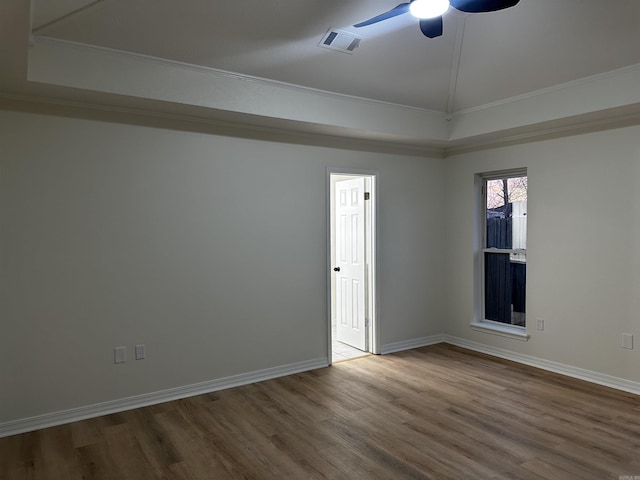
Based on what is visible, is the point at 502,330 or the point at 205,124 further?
the point at 502,330

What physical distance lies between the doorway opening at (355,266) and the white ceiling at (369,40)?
1.26 m

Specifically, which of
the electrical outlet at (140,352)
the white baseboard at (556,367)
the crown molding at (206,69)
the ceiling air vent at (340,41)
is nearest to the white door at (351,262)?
the crown molding at (206,69)

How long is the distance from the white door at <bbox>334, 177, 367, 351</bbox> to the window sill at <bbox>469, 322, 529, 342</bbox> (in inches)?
51.7

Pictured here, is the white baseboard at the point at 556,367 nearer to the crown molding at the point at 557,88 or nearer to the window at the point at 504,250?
the window at the point at 504,250

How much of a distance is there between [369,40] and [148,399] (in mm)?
3369

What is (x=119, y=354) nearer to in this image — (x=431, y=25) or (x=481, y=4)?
(x=431, y=25)

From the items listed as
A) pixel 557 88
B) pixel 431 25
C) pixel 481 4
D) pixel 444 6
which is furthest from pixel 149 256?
pixel 557 88

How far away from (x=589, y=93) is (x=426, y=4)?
2256 mm

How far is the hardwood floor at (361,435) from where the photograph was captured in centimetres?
272

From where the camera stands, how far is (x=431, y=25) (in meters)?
2.52

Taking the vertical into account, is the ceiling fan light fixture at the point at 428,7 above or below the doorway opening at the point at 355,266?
above

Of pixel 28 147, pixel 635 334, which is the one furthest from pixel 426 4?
pixel 635 334

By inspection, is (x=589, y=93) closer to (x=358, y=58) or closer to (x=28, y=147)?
(x=358, y=58)

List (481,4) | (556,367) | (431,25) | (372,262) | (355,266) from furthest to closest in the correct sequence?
1. (355,266)
2. (372,262)
3. (556,367)
4. (431,25)
5. (481,4)
